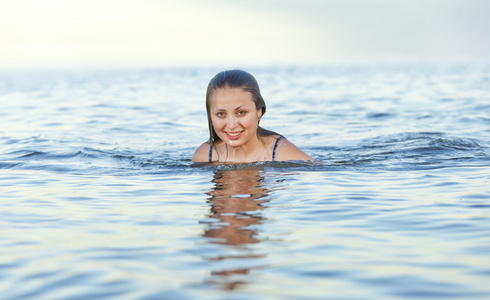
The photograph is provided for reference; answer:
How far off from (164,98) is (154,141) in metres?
11.6

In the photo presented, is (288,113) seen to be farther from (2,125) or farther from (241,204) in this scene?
(241,204)

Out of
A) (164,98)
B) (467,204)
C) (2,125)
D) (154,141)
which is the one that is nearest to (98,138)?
(154,141)

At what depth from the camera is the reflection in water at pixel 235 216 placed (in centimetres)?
Answer: 372

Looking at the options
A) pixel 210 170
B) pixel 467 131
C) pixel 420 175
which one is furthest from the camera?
pixel 467 131

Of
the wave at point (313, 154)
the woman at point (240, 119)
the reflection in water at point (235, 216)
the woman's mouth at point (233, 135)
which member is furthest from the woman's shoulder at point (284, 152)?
the woman's mouth at point (233, 135)

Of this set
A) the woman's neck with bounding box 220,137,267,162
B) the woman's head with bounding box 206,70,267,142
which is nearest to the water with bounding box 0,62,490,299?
the woman's neck with bounding box 220,137,267,162

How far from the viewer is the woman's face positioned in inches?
273

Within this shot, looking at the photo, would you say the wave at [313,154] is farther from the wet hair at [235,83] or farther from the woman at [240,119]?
the wet hair at [235,83]

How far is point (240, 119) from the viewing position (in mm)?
7066

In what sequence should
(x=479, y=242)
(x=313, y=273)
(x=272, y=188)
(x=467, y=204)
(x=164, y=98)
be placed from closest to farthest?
(x=313, y=273) → (x=479, y=242) → (x=467, y=204) → (x=272, y=188) → (x=164, y=98)

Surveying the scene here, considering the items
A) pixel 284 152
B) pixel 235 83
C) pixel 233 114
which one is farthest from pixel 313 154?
pixel 235 83

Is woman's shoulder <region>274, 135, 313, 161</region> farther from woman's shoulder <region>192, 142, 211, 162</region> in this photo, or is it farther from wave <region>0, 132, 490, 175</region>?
woman's shoulder <region>192, 142, 211, 162</region>

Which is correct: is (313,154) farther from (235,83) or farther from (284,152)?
(235,83)

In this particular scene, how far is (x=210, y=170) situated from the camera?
25.0ft
